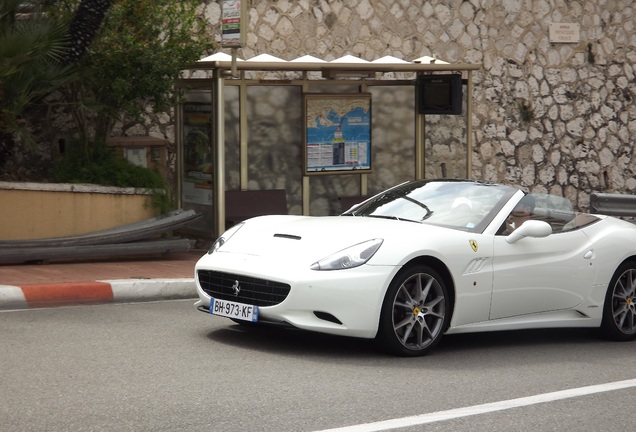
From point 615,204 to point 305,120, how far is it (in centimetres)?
424

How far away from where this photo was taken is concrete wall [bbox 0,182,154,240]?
484 inches

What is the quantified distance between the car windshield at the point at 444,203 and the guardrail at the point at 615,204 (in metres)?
5.83

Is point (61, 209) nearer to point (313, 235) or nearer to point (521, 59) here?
point (313, 235)

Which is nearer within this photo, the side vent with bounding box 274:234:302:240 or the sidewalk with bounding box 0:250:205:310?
the side vent with bounding box 274:234:302:240

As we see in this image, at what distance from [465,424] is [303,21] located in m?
12.0

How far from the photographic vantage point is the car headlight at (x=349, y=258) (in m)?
7.97

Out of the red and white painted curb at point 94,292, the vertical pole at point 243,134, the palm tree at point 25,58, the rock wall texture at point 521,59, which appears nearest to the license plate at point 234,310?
the red and white painted curb at point 94,292

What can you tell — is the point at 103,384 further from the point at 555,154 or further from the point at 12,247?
the point at 555,154

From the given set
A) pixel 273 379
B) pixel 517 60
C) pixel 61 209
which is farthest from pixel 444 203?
pixel 517 60

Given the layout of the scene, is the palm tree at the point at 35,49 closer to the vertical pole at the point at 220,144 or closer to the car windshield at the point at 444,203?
the vertical pole at the point at 220,144

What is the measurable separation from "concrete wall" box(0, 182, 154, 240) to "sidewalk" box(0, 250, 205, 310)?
441mm

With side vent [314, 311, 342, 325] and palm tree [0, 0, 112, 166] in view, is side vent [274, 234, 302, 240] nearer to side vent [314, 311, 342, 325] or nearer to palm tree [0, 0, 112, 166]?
side vent [314, 311, 342, 325]

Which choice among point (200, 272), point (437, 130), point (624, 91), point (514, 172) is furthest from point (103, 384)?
point (624, 91)

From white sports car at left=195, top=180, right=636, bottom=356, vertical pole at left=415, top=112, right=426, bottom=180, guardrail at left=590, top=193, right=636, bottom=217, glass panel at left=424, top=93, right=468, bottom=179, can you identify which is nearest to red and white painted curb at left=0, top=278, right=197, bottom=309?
white sports car at left=195, top=180, right=636, bottom=356
